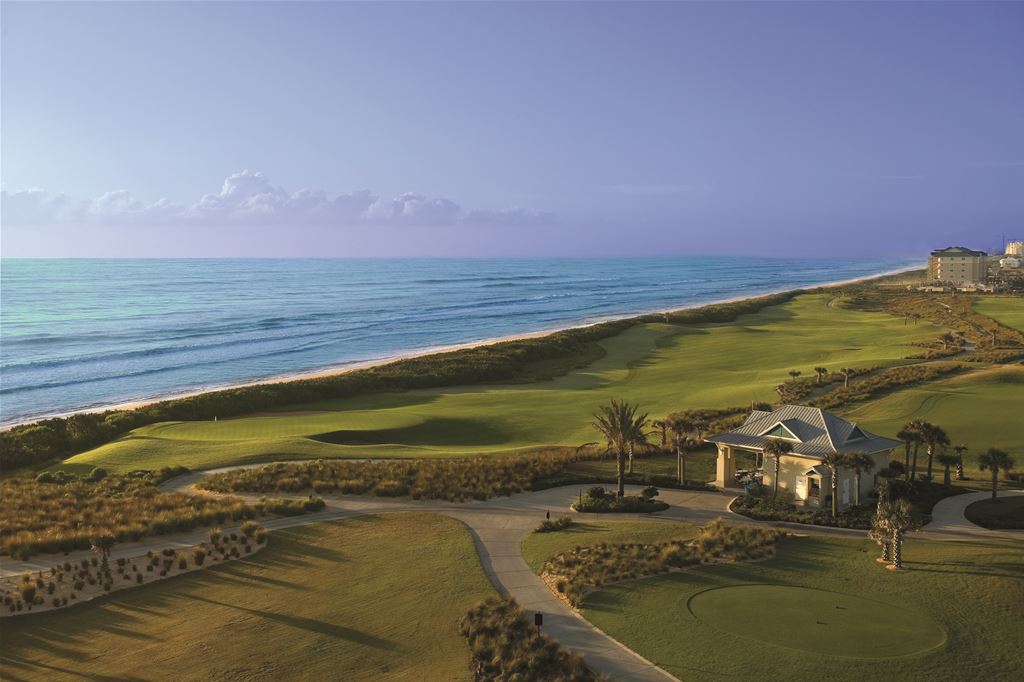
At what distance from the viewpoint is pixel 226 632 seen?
20.0 meters

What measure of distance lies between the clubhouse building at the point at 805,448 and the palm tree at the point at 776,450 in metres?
0.15

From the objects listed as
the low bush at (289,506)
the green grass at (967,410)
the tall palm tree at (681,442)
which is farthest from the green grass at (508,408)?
the tall palm tree at (681,442)

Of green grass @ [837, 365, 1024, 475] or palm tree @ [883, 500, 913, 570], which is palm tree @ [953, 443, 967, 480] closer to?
green grass @ [837, 365, 1024, 475]

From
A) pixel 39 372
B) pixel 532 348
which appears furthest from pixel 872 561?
pixel 39 372

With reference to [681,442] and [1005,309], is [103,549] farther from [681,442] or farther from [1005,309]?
[1005,309]

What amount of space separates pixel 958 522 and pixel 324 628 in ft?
77.9

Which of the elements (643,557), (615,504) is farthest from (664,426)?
(643,557)

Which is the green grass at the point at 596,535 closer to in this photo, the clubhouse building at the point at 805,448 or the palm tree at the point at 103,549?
the clubhouse building at the point at 805,448

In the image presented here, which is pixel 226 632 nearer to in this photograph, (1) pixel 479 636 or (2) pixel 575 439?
(1) pixel 479 636

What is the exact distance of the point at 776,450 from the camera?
1293 inches

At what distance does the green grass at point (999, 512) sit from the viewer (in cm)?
2875

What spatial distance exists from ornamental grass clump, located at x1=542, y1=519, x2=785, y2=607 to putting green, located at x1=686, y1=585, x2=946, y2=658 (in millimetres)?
2340

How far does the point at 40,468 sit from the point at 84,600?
25.9 m

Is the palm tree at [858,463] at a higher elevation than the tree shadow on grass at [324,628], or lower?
higher
